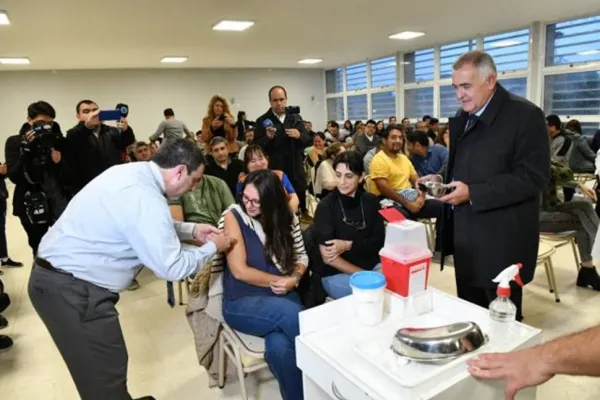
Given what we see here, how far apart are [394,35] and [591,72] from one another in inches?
119

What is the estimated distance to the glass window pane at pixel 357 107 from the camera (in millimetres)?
11609

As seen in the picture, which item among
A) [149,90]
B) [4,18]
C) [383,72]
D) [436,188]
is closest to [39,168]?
[436,188]

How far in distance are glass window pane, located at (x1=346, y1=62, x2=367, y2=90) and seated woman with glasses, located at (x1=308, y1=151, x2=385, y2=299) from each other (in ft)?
31.5

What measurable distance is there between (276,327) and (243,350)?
0.18m

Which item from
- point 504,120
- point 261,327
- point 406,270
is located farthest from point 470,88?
point 261,327

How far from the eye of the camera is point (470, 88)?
5.44 ft

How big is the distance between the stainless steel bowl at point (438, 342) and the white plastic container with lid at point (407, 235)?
0.93ft

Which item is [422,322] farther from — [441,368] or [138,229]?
[138,229]

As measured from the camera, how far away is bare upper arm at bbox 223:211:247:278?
182 cm

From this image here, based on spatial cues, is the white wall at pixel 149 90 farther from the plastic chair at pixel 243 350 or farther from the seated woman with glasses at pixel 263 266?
the plastic chair at pixel 243 350

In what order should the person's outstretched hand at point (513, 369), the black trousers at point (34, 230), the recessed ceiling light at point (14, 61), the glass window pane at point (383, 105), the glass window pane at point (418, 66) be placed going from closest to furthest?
the person's outstretched hand at point (513, 369)
the black trousers at point (34, 230)
the recessed ceiling light at point (14, 61)
the glass window pane at point (418, 66)
the glass window pane at point (383, 105)

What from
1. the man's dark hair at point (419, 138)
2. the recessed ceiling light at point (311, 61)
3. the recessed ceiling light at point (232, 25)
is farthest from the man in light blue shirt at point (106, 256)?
the recessed ceiling light at point (311, 61)

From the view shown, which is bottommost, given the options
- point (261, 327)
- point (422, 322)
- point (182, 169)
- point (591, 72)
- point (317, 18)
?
point (261, 327)

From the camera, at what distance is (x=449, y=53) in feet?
28.5
